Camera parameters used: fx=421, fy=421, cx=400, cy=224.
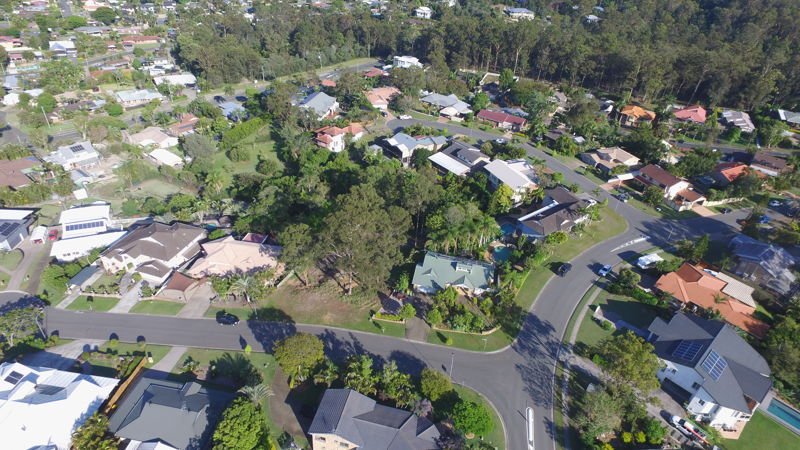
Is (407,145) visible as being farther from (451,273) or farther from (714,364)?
(714,364)

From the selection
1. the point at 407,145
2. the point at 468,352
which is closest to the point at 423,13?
the point at 407,145

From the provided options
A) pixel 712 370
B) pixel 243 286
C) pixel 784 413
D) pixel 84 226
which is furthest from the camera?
pixel 84 226

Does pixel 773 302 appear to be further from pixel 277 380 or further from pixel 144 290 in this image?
pixel 144 290

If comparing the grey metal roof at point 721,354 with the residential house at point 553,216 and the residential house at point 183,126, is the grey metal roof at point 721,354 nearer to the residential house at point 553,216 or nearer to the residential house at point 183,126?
the residential house at point 553,216

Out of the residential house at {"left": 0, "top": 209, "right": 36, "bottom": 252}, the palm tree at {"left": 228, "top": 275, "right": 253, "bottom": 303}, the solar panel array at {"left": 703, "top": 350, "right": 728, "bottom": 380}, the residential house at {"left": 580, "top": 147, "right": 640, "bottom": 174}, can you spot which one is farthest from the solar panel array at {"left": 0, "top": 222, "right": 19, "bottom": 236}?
the residential house at {"left": 580, "top": 147, "right": 640, "bottom": 174}

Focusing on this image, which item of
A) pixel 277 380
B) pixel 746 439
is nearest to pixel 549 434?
pixel 746 439

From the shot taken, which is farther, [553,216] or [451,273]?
[553,216]

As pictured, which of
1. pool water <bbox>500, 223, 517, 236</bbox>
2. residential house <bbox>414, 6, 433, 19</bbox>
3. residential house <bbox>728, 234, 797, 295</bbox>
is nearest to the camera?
residential house <bbox>728, 234, 797, 295</bbox>

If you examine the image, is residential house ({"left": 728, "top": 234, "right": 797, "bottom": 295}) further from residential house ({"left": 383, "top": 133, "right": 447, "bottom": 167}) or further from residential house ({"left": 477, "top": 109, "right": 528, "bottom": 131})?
residential house ({"left": 383, "top": 133, "right": 447, "bottom": 167})
